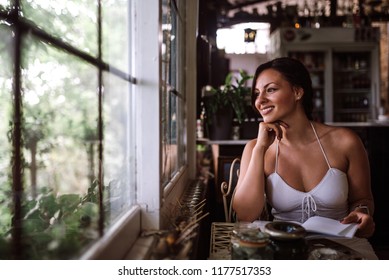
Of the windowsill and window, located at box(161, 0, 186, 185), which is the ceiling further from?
the windowsill

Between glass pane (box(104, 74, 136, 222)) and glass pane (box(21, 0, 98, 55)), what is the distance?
3.5 inches

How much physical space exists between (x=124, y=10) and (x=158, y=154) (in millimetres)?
348

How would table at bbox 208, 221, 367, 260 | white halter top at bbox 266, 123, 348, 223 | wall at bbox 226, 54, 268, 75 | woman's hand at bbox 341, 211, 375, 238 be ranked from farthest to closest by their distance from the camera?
wall at bbox 226, 54, 268, 75 < white halter top at bbox 266, 123, 348, 223 < woman's hand at bbox 341, 211, 375, 238 < table at bbox 208, 221, 367, 260

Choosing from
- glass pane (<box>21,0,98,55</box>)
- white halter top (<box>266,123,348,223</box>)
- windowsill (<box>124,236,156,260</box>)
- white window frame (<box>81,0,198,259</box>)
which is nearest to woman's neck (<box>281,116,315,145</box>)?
white halter top (<box>266,123,348,223</box>)

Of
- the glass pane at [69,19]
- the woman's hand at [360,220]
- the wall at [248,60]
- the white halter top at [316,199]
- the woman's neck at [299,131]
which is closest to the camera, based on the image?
the glass pane at [69,19]

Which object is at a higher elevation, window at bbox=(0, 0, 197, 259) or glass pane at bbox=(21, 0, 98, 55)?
glass pane at bbox=(21, 0, 98, 55)

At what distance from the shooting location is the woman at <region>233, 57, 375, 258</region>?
46.1 inches

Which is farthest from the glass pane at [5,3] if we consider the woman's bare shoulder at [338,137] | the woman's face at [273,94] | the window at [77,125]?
the woman's bare shoulder at [338,137]

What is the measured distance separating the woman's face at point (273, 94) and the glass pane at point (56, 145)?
22.3 inches

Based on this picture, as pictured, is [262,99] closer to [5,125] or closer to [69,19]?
[69,19]

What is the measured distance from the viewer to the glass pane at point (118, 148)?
0.82 meters

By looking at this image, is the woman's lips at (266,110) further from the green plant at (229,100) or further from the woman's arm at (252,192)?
the green plant at (229,100)

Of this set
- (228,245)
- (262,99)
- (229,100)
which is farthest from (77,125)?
(229,100)

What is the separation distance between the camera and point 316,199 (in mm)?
1169
